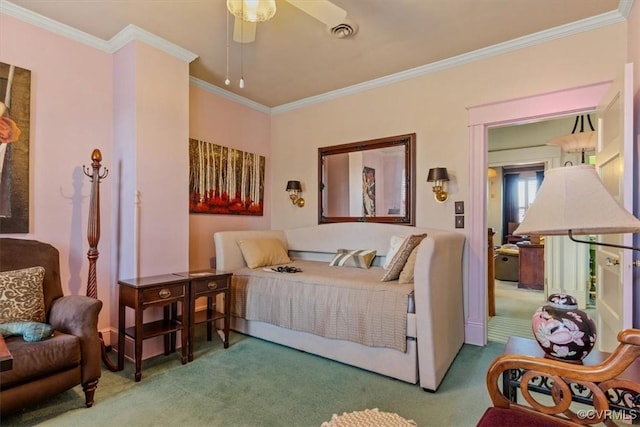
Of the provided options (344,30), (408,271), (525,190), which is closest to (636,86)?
(408,271)

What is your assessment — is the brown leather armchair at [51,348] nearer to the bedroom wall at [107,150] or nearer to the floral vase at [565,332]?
the bedroom wall at [107,150]

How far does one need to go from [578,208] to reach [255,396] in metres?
2.00

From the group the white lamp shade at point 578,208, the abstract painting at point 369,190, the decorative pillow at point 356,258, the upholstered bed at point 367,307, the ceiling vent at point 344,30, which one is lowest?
the upholstered bed at point 367,307

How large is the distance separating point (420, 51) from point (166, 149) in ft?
8.03

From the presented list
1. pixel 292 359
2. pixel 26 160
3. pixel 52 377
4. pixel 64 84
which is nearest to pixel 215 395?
pixel 292 359

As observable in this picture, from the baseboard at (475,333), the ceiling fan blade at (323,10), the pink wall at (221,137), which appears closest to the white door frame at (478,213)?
the baseboard at (475,333)

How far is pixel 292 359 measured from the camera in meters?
2.65

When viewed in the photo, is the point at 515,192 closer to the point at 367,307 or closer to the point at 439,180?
the point at 439,180

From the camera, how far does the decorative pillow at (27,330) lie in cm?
177

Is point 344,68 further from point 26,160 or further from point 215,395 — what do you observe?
point 215,395

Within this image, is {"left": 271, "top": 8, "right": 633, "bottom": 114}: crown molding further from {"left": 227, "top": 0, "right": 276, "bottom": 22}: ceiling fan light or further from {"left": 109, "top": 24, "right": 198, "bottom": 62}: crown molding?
{"left": 227, "top": 0, "right": 276, "bottom": 22}: ceiling fan light

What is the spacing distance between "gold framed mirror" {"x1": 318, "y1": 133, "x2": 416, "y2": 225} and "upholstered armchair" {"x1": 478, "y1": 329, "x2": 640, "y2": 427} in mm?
2322

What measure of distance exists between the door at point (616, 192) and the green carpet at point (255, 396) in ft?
2.93

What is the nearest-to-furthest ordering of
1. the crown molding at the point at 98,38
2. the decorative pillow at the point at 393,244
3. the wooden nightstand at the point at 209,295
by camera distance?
the crown molding at the point at 98,38 < the wooden nightstand at the point at 209,295 < the decorative pillow at the point at 393,244
